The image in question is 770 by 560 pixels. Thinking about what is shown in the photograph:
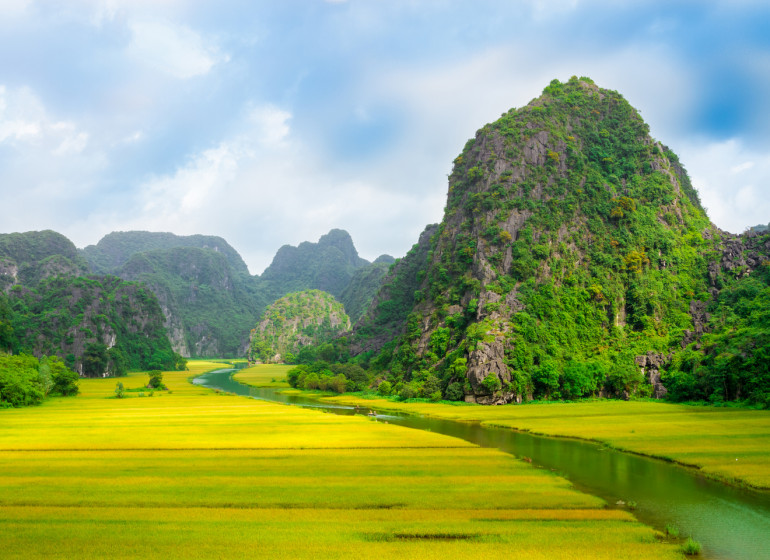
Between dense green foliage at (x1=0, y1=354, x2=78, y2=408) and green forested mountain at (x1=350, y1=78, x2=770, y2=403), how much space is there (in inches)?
1950

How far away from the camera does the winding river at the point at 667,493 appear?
16.3 m

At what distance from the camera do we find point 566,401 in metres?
62.6

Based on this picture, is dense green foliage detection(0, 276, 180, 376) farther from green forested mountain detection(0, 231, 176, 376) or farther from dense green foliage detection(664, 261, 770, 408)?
dense green foliage detection(664, 261, 770, 408)

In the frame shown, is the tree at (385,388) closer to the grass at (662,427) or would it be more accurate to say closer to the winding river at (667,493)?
the grass at (662,427)

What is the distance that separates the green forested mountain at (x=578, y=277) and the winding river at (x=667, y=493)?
93.9ft

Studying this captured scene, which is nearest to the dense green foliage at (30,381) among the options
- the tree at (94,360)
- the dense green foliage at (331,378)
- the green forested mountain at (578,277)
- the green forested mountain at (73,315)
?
the green forested mountain at (73,315)

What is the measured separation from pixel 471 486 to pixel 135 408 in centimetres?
4734

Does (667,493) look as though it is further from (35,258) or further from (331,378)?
(35,258)

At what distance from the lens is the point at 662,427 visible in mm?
37625

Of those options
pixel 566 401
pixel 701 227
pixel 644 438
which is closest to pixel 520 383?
pixel 566 401

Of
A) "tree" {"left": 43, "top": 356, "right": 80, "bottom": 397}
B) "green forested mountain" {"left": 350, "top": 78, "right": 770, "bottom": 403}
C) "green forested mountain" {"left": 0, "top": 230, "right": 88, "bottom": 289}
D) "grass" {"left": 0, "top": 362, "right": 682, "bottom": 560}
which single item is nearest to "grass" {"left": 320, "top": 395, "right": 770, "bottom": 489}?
"green forested mountain" {"left": 350, "top": 78, "right": 770, "bottom": 403}

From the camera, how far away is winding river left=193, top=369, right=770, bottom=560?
16312 millimetres

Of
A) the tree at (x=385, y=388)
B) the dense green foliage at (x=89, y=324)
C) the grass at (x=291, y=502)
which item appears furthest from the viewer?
the dense green foliage at (x=89, y=324)

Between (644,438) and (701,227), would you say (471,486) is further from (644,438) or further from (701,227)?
(701,227)
